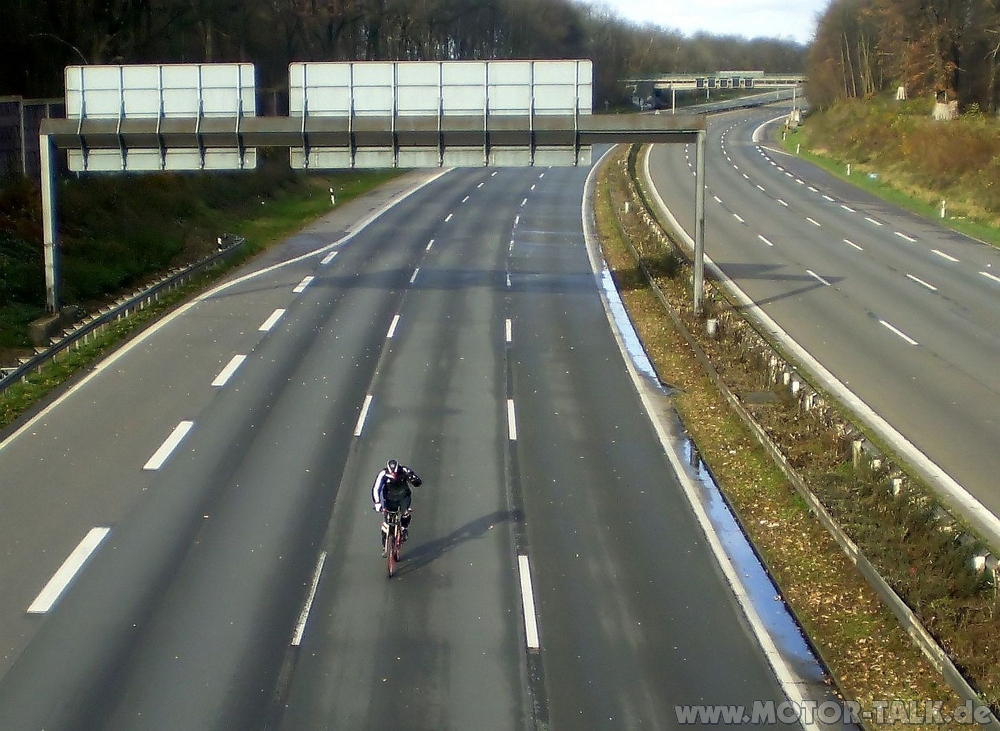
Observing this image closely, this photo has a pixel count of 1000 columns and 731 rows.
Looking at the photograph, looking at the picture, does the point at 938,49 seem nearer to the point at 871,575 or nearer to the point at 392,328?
the point at 392,328

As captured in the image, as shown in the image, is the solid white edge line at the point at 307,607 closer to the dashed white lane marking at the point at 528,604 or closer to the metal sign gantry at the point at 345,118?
the dashed white lane marking at the point at 528,604

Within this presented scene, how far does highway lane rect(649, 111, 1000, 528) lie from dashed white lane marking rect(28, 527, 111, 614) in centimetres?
1267

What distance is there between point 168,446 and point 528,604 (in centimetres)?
813

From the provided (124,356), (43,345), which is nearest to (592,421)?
(124,356)

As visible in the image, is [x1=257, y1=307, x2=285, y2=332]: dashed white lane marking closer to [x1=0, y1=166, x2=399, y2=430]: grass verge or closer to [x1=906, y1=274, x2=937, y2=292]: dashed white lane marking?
[x1=0, y1=166, x2=399, y2=430]: grass verge

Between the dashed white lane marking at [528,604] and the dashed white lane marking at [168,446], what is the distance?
6.65m

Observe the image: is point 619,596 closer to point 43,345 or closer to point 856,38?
point 43,345

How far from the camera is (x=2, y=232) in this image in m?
31.1

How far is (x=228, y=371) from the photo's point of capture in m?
23.1

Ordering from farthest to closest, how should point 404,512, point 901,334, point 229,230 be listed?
point 229,230 → point 901,334 → point 404,512

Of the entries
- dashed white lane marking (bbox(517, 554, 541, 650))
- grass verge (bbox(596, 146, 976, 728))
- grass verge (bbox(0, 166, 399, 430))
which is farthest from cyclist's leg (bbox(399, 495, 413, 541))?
grass verge (bbox(0, 166, 399, 430))

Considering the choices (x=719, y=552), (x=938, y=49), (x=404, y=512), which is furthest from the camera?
(x=938, y=49)

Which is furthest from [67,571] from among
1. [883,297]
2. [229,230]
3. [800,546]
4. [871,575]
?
[229,230]

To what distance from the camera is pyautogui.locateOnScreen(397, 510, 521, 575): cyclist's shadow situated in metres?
14.0
